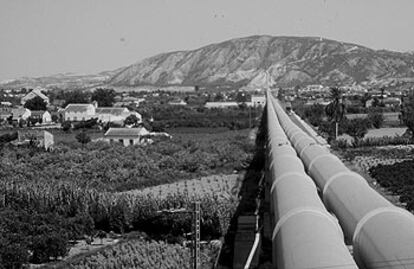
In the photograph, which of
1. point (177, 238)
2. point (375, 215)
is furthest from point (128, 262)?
point (375, 215)

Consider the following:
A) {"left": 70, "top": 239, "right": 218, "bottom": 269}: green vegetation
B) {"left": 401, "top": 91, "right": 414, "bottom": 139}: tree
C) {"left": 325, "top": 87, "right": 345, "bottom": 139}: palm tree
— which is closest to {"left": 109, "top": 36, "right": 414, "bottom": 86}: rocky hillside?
{"left": 325, "top": 87, "right": 345, "bottom": 139}: palm tree

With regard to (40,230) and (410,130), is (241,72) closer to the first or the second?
(410,130)

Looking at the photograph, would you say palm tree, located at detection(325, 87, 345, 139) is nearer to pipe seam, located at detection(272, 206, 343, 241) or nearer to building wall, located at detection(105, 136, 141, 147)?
building wall, located at detection(105, 136, 141, 147)

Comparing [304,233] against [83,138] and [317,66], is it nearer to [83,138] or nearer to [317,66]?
[83,138]

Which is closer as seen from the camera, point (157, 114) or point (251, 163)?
point (251, 163)

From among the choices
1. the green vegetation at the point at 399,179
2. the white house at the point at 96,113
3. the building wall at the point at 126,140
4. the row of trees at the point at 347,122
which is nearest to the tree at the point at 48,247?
the green vegetation at the point at 399,179

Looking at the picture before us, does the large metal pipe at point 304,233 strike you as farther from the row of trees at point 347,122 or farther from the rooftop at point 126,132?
the rooftop at point 126,132
